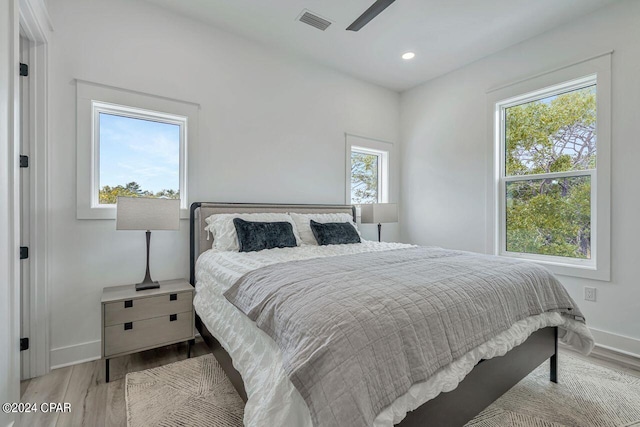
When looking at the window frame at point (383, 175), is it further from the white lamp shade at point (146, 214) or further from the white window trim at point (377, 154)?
the white lamp shade at point (146, 214)

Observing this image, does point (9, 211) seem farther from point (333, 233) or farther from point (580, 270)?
point (580, 270)

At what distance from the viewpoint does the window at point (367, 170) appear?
13.6 ft

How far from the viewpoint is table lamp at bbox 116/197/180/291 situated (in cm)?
216

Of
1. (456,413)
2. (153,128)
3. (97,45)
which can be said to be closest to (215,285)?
(456,413)

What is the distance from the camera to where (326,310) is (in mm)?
1078

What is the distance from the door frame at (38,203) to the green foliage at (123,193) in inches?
14.8

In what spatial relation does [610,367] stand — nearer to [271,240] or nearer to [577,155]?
[577,155]

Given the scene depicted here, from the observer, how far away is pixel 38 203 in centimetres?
215

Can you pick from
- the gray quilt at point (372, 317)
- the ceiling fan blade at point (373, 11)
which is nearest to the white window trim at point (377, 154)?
the ceiling fan blade at point (373, 11)

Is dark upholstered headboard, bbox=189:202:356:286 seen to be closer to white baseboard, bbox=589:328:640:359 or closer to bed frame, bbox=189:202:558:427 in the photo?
bed frame, bbox=189:202:558:427

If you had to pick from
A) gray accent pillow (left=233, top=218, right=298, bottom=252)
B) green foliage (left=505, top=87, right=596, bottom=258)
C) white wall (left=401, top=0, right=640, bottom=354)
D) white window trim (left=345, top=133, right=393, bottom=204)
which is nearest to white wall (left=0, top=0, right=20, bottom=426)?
gray accent pillow (left=233, top=218, right=298, bottom=252)

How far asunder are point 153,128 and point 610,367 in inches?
174

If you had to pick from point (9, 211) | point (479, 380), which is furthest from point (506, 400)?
point (9, 211)

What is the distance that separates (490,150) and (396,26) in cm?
182
